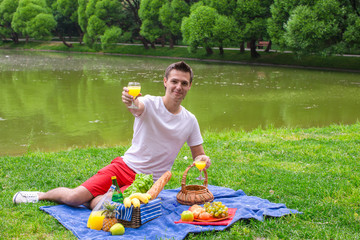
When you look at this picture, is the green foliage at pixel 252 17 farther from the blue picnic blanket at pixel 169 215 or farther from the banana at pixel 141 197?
the banana at pixel 141 197

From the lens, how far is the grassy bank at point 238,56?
27.7m

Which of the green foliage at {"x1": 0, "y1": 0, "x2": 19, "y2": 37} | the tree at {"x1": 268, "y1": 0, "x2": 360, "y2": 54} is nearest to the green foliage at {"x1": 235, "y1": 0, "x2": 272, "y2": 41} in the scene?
the tree at {"x1": 268, "y1": 0, "x2": 360, "y2": 54}

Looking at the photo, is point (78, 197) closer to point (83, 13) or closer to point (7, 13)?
point (83, 13)

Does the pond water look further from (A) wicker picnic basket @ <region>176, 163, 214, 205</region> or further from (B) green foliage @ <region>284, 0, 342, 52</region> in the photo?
(A) wicker picnic basket @ <region>176, 163, 214, 205</region>

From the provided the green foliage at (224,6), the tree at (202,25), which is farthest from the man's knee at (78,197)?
the green foliage at (224,6)

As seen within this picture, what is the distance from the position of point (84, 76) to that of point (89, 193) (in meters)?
18.5

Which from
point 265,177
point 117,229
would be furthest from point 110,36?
point 117,229

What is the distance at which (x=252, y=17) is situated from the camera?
103 feet

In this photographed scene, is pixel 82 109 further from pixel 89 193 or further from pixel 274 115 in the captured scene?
pixel 89 193

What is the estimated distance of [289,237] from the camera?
12.3 ft

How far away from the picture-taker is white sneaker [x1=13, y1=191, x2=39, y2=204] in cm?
460

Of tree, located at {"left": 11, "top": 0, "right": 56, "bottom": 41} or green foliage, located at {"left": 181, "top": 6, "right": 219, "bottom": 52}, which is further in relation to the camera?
tree, located at {"left": 11, "top": 0, "right": 56, "bottom": 41}

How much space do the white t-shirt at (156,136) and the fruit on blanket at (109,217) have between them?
2.13ft

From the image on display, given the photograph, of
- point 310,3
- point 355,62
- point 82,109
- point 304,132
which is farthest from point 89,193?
point 355,62
